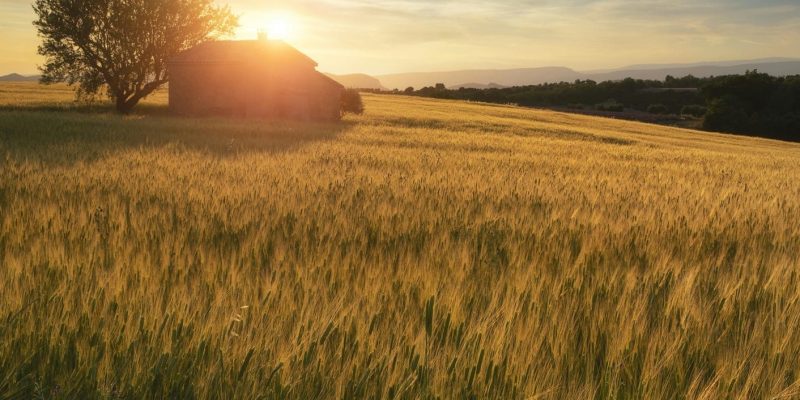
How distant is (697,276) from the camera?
10.4 feet

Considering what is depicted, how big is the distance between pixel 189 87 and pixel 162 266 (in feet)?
121

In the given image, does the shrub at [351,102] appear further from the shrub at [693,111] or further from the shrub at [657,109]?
the shrub at [693,111]

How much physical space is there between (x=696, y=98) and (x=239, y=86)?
77146 mm

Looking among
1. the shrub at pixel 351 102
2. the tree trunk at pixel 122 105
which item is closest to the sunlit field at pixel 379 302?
the tree trunk at pixel 122 105

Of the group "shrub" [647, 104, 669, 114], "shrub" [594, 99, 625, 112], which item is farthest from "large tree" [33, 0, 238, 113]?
"shrub" [647, 104, 669, 114]

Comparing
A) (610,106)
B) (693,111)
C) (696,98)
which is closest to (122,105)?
(610,106)

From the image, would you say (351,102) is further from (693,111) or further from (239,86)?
(693,111)

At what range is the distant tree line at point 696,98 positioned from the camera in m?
69.4

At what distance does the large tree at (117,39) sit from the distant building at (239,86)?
1.65m

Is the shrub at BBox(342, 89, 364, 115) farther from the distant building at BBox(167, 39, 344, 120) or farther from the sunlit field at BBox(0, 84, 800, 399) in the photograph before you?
the sunlit field at BBox(0, 84, 800, 399)

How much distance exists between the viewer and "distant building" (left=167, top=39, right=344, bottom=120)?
121ft

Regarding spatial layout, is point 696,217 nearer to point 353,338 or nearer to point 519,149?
point 353,338

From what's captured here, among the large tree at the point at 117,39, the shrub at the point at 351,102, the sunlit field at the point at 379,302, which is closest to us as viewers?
the sunlit field at the point at 379,302

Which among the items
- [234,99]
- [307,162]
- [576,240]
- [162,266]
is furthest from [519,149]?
[234,99]
